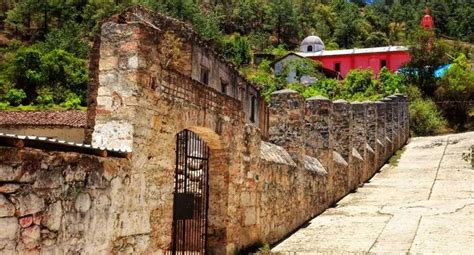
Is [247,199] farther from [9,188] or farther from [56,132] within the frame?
[56,132]

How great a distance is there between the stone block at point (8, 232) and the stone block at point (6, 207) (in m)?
0.04

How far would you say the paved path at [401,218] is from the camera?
33.5 ft

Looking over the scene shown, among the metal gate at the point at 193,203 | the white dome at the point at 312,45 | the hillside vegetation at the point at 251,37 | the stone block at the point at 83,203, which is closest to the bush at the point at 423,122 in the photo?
the hillside vegetation at the point at 251,37

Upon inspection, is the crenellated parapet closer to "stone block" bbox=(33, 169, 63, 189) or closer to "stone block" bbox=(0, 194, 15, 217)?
"stone block" bbox=(33, 169, 63, 189)

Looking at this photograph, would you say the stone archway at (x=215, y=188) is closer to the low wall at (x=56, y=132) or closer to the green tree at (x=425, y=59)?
the low wall at (x=56, y=132)

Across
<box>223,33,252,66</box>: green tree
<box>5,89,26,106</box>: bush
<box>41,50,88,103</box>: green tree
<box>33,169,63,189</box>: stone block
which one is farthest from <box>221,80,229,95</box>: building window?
<box>223,33,252,66</box>: green tree

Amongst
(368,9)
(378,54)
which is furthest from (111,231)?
(368,9)

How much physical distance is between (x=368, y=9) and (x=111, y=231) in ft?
406

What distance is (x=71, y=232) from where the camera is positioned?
4.84m

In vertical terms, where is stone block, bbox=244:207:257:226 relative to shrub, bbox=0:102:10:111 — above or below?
below

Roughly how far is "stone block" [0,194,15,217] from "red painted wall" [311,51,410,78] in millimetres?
66604

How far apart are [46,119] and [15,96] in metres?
24.3

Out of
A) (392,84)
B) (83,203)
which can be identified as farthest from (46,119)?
(392,84)

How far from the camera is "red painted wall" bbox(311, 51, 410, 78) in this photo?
222 ft
